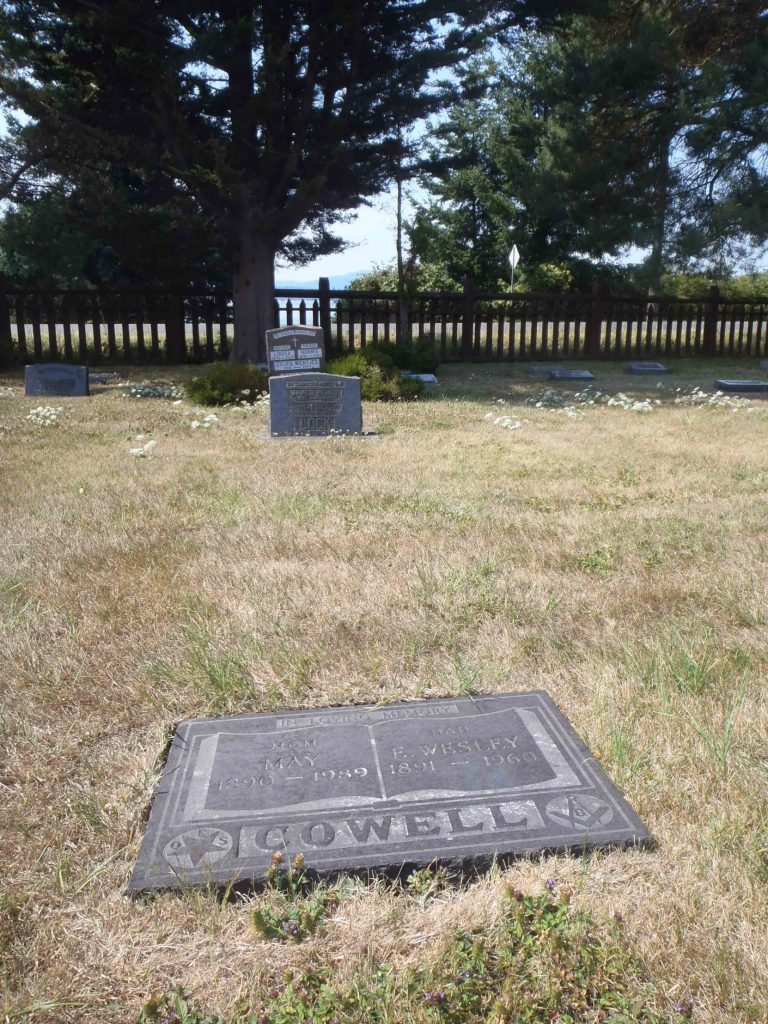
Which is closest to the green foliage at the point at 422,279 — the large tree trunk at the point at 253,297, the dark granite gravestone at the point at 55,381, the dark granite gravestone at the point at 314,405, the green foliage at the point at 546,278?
the green foliage at the point at 546,278

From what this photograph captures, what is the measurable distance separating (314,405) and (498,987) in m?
7.07

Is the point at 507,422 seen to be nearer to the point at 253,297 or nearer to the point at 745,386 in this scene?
the point at 745,386

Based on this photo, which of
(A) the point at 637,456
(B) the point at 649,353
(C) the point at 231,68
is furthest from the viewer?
(B) the point at 649,353

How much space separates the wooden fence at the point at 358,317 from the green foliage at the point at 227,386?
526cm

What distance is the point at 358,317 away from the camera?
17.5 meters

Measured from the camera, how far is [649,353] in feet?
63.8

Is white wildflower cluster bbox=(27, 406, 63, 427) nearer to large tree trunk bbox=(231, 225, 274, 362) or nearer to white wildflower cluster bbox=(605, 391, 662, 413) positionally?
A: large tree trunk bbox=(231, 225, 274, 362)

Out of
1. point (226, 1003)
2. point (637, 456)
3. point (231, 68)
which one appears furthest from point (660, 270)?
point (226, 1003)

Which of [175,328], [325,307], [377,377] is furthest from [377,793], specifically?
[175,328]

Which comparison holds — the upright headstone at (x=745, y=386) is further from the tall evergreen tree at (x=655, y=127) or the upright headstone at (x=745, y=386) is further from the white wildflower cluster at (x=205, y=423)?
the white wildflower cluster at (x=205, y=423)

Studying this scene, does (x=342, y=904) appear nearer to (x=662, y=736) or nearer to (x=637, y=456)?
(x=662, y=736)

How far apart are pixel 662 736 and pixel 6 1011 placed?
1881 millimetres

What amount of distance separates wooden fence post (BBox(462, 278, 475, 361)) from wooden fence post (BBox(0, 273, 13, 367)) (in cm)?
959

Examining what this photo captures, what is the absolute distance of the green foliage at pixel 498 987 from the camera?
5.03ft
